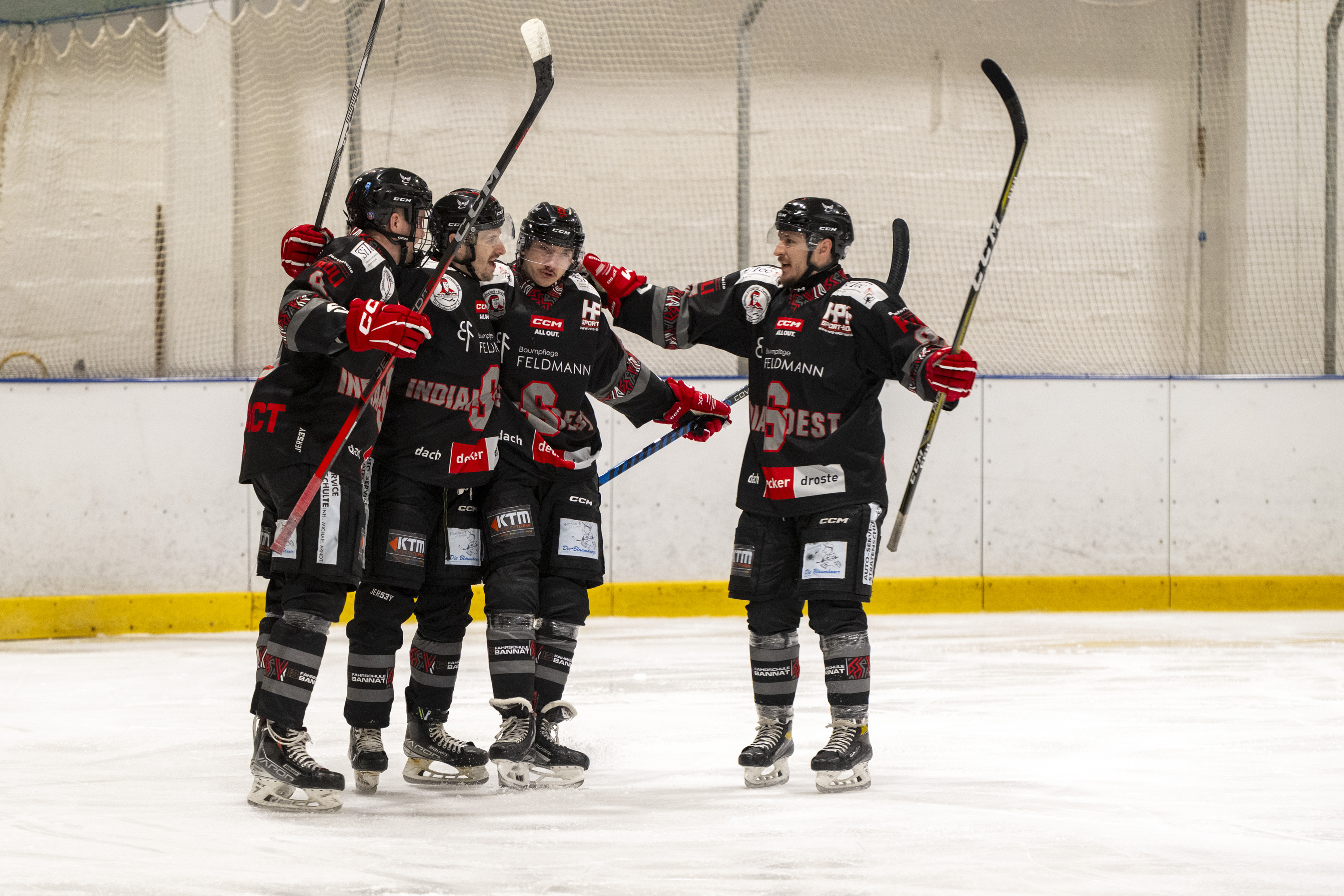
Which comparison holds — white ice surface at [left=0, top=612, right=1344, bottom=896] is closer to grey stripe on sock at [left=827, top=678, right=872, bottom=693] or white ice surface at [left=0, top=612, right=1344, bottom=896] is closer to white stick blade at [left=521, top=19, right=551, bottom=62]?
grey stripe on sock at [left=827, top=678, right=872, bottom=693]

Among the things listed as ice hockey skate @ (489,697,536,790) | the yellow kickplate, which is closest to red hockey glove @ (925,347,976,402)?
ice hockey skate @ (489,697,536,790)

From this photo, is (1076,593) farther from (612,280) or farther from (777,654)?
(612,280)

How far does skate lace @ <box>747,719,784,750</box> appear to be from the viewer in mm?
3275

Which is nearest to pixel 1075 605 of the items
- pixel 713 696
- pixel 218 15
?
pixel 713 696

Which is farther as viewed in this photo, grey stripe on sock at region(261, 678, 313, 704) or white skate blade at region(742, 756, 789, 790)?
white skate blade at region(742, 756, 789, 790)

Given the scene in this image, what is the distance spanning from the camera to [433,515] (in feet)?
10.5

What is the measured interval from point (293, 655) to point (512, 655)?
0.52m

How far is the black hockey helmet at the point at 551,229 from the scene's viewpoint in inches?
130

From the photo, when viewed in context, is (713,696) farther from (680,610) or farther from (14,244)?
(14,244)

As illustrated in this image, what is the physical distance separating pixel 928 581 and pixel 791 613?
3.37m

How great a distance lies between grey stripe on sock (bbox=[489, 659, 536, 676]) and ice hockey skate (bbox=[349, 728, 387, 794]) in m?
0.31

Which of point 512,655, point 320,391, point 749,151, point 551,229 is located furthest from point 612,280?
point 749,151

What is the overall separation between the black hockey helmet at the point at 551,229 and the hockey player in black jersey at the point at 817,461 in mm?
466

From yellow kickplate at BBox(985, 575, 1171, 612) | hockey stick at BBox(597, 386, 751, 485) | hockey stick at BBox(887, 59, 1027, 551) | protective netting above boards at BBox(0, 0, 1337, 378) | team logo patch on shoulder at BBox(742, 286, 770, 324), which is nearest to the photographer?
team logo patch on shoulder at BBox(742, 286, 770, 324)
